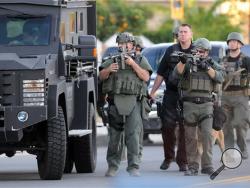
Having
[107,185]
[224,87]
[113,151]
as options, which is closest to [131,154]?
[113,151]

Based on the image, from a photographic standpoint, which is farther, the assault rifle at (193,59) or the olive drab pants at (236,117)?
the olive drab pants at (236,117)

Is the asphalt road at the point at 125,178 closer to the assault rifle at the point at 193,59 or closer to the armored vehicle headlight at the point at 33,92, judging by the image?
the armored vehicle headlight at the point at 33,92

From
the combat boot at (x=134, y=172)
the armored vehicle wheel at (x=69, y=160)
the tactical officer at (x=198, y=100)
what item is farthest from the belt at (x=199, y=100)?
the armored vehicle wheel at (x=69, y=160)

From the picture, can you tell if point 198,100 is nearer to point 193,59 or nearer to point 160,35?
point 193,59

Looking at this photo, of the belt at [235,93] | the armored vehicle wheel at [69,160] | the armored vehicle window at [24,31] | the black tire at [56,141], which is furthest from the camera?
the belt at [235,93]

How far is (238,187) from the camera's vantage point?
15.5 m

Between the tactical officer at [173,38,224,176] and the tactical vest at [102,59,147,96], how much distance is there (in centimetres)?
67

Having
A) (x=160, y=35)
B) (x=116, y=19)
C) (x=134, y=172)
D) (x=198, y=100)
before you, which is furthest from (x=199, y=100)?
(x=160, y=35)

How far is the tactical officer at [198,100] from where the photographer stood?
58.2 feet

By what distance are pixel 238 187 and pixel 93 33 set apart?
4.66 meters

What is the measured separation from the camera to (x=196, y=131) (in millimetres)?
17922

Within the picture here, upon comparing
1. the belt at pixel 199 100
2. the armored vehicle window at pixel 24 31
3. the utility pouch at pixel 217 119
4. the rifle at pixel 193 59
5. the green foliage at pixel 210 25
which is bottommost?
the green foliage at pixel 210 25

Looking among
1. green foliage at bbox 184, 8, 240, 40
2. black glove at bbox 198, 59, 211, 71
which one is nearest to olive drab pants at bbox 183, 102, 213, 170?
black glove at bbox 198, 59, 211, 71

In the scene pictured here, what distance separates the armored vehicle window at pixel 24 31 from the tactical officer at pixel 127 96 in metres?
0.85
